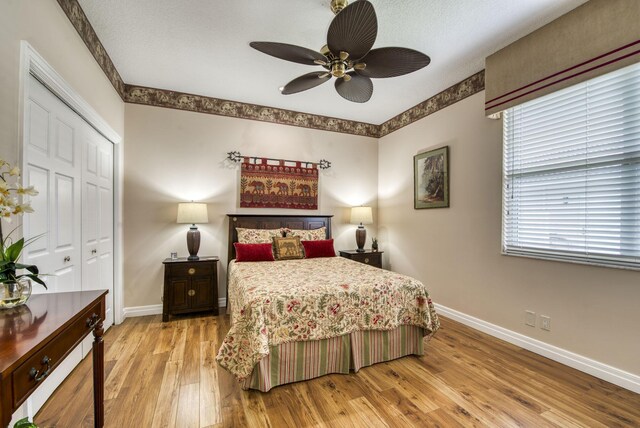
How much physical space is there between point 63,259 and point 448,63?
12.9ft

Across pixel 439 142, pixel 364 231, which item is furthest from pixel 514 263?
pixel 364 231

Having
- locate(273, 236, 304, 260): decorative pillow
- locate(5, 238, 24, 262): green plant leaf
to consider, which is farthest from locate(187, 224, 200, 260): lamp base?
locate(5, 238, 24, 262): green plant leaf

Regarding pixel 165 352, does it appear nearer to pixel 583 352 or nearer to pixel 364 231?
pixel 364 231

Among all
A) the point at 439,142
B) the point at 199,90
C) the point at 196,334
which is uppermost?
the point at 199,90

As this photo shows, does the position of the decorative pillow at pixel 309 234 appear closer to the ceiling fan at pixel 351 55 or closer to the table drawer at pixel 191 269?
the table drawer at pixel 191 269

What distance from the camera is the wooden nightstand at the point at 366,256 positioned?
4.24m

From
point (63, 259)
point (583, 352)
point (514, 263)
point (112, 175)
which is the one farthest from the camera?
point (112, 175)

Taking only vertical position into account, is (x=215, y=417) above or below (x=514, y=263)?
below

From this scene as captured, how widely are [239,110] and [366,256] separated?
9.29 ft

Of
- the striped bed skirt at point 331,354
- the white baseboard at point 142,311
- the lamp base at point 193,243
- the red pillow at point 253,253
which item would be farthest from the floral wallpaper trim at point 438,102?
the white baseboard at point 142,311

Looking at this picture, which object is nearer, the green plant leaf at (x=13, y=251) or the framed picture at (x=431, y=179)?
the green plant leaf at (x=13, y=251)

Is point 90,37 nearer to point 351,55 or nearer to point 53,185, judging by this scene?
point 53,185

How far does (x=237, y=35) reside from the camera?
256cm

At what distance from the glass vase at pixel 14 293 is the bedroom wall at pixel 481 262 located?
11.7ft
